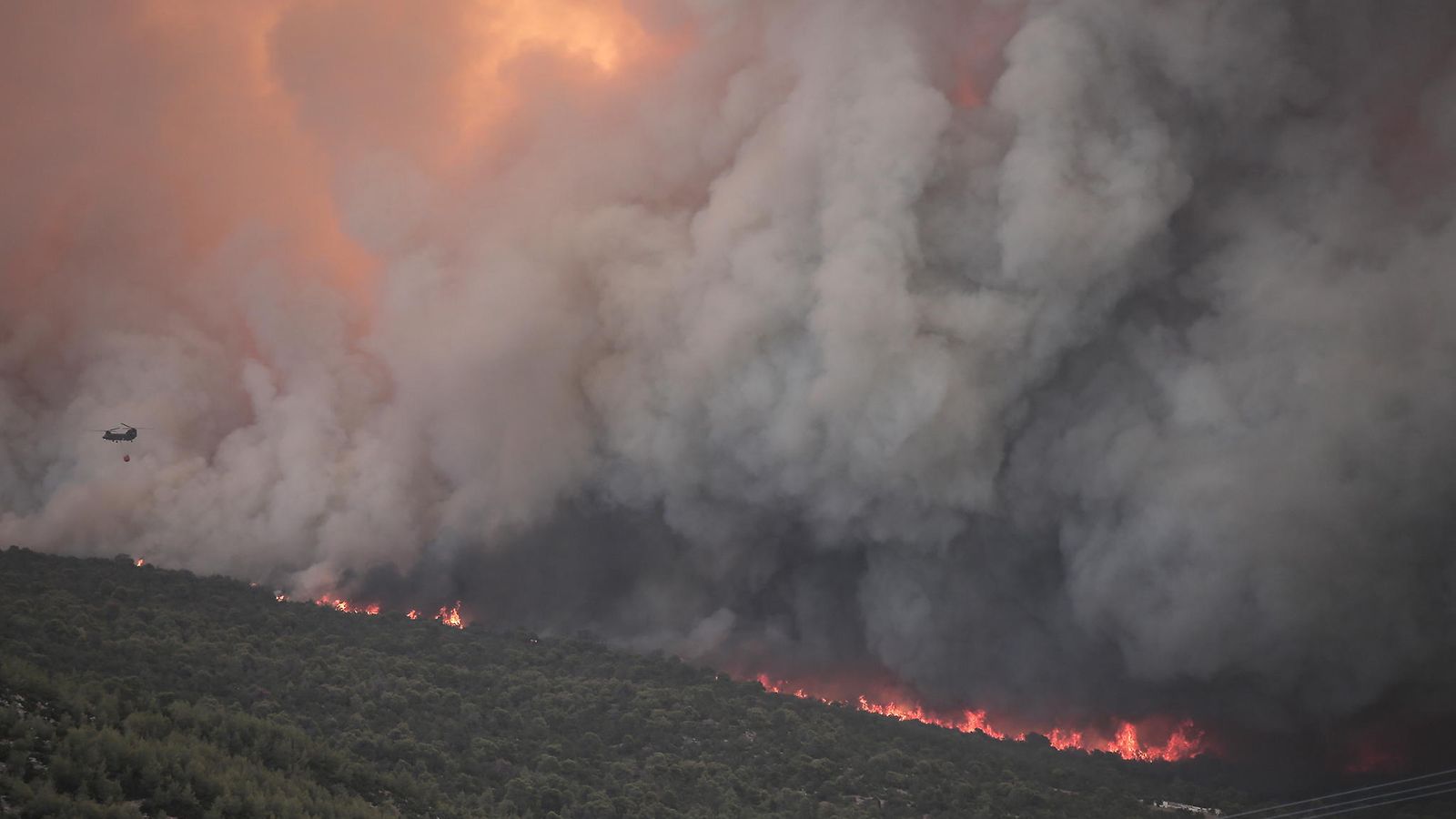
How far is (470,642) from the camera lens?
52.8m

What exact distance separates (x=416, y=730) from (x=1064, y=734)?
30831mm

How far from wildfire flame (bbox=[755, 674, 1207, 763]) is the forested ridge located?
257 centimetres


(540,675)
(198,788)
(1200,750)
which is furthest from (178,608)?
(1200,750)

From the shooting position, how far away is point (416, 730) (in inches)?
1575

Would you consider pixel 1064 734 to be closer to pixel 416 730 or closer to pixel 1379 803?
pixel 1379 803

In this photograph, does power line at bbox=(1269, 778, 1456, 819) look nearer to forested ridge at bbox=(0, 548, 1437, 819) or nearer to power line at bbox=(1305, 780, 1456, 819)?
power line at bbox=(1305, 780, 1456, 819)

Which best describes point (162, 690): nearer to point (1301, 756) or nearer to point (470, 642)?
point (470, 642)

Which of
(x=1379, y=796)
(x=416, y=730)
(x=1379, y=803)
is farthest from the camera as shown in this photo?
(x=1379, y=796)

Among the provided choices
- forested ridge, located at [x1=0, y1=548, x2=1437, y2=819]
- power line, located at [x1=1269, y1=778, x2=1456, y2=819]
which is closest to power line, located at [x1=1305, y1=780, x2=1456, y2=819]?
power line, located at [x1=1269, y1=778, x2=1456, y2=819]

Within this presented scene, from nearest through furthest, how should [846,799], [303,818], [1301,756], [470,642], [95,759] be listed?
[95,759] < [303,818] < [846,799] < [1301,756] < [470,642]

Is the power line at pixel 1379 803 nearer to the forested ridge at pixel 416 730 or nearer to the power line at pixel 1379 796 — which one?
the power line at pixel 1379 796

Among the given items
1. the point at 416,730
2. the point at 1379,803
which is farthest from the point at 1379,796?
the point at 416,730

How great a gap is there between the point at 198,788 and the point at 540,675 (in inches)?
983

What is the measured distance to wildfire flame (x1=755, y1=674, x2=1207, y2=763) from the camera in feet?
161
